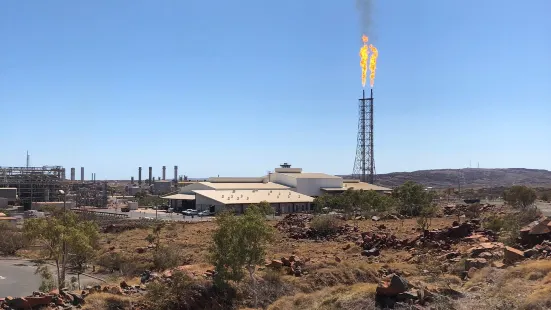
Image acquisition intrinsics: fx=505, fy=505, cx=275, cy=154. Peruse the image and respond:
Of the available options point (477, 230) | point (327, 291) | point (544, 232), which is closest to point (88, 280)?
point (327, 291)

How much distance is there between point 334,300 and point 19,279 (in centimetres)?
2104

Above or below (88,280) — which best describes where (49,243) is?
above

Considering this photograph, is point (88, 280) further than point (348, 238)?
No

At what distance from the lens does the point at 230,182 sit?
4326 inches

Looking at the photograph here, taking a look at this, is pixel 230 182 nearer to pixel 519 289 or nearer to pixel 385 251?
pixel 385 251

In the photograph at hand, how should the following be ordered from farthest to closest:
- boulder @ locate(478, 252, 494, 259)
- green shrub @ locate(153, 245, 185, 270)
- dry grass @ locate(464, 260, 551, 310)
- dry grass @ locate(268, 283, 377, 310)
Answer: green shrub @ locate(153, 245, 185, 270) → boulder @ locate(478, 252, 494, 259) → dry grass @ locate(268, 283, 377, 310) → dry grass @ locate(464, 260, 551, 310)

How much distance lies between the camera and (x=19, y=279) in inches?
1206

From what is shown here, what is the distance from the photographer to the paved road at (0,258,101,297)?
27125 mm

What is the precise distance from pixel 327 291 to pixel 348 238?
24405 millimetres

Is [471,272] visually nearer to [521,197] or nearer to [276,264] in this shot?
[276,264]

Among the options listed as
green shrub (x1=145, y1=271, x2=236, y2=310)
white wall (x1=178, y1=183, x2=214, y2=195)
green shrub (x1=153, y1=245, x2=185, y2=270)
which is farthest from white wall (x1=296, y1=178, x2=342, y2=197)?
green shrub (x1=145, y1=271, x2=236, y2=310)

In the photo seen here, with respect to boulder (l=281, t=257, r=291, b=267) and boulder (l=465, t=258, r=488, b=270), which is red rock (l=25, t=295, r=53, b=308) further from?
boulder (l=465, t=258, r=488, b=270)

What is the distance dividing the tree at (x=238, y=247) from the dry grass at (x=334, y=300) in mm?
1941

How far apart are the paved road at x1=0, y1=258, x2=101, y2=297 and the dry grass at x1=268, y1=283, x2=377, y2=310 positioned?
13.5 metres
